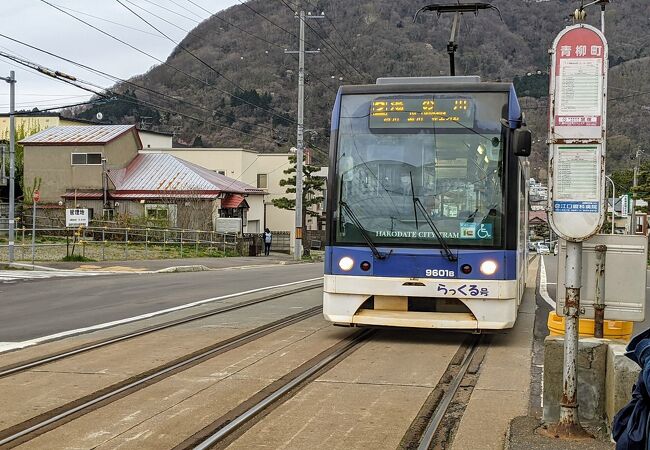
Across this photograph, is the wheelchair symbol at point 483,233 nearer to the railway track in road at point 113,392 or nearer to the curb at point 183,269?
the railway track in road at point 113,392

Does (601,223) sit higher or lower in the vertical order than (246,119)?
lower

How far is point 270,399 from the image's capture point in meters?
7.32

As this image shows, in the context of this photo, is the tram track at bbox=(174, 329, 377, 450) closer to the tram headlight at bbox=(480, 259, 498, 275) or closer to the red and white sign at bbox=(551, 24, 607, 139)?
the tram headlight at bbox=(480, 259, 498, 275)

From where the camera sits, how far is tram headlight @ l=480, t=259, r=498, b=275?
10.1 m

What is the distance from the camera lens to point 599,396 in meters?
6.10

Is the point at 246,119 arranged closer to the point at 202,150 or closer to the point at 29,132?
the point at 202,150

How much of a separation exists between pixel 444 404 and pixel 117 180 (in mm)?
48121

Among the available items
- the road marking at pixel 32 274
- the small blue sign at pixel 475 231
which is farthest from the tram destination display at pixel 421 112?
the road marking at pixel 32 274

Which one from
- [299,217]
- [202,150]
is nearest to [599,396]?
[299,217]

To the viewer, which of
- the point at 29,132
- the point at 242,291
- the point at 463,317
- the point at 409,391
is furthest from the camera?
the point at 29,132

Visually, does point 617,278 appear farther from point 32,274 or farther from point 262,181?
point 262,181

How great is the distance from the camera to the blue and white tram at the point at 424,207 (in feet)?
33.4

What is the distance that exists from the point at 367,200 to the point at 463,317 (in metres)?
1.89

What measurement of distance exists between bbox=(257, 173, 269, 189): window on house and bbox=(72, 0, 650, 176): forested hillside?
577 centimetres
